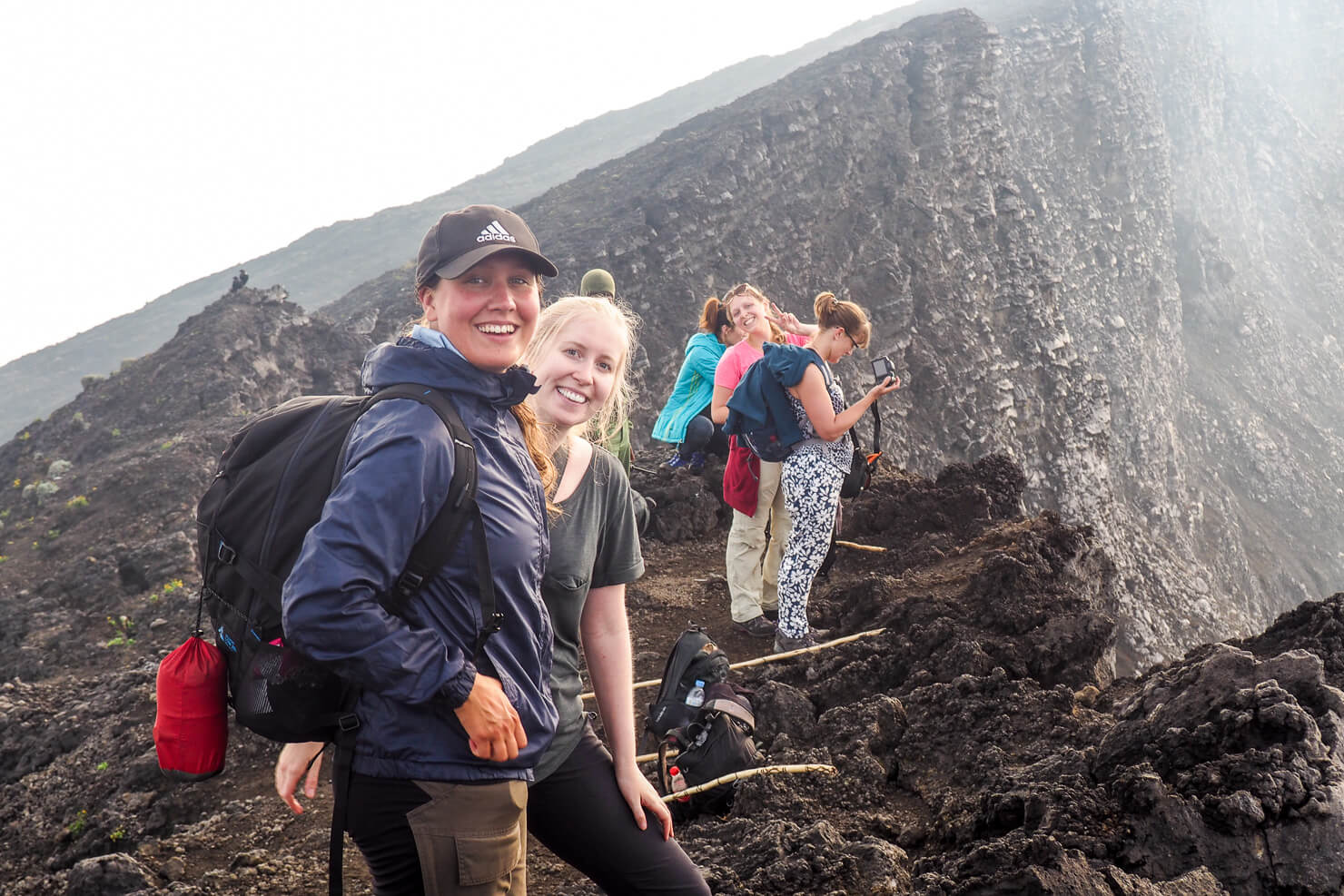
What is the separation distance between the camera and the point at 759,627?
22.4ft

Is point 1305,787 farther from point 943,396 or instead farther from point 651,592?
point 943,396

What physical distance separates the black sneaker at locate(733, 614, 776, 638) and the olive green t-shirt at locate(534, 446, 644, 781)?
4494 millimetres

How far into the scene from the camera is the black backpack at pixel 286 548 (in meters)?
1.67

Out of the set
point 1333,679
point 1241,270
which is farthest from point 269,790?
point 1241,270

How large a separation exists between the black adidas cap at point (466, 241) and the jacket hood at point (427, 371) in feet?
0.52

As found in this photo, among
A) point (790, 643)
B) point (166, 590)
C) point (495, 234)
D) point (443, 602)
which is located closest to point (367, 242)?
point (166, 590)

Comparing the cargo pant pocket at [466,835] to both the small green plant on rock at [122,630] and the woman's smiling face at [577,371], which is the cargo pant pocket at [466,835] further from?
the small green plant on rock at [122,630]

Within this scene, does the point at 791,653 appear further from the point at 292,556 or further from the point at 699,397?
the point at 292,556

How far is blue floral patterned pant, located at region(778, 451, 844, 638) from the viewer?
5.72 meters

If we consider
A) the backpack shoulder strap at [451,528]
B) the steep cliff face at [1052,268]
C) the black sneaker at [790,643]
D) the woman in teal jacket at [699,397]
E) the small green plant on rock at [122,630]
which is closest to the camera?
the backpack shoulder strap at [451,528]

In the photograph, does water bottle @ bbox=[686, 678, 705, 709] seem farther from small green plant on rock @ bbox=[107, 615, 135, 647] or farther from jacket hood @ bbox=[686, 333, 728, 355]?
small green plant on rock @ bbox=[107, 615, 135, 647]

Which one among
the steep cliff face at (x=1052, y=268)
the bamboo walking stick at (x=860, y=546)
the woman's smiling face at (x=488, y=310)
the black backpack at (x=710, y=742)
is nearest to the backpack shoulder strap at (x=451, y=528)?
the woman's smiling face at (x=488, y=310)

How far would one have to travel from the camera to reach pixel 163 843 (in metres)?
4.91

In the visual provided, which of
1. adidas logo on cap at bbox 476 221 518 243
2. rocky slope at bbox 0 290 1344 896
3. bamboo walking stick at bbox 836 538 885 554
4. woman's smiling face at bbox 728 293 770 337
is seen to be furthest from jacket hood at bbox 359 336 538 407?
bamboo walking stick at bbox 836 538 885 554
